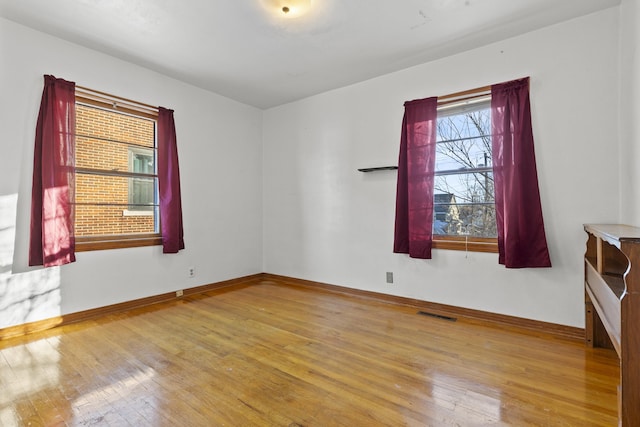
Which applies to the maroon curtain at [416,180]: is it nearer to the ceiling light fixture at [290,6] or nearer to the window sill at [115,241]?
the ceiling light fixture at [290,6]

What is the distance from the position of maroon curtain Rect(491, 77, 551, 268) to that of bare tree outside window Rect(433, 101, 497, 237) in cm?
22

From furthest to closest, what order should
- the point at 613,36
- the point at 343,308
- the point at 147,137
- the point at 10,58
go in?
the point at 147,137, the point at 343,308, the point at 10,58, the point at 613,36

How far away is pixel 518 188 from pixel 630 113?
2.88 ft

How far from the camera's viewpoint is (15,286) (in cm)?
270

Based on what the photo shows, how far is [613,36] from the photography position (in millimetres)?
2502

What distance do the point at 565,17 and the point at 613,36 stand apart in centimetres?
39

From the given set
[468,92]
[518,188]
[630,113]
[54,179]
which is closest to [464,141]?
[468,92]

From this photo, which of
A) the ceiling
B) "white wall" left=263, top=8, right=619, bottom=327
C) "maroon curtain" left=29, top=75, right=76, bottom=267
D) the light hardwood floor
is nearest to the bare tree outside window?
"white wall" left=263, top=8, right=619, bottom=327

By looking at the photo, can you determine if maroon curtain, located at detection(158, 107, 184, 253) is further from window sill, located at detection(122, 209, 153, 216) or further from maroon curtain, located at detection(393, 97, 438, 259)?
maroon curtain, located at detection(393, 97, 438, 259)

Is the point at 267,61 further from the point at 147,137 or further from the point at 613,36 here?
the point at 613,36

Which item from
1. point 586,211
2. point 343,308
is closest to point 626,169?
point 586,211

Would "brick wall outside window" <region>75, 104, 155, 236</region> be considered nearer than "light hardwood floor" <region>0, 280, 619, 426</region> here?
No

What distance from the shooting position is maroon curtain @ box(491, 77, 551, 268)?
2748mm

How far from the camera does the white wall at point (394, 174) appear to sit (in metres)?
2.59
